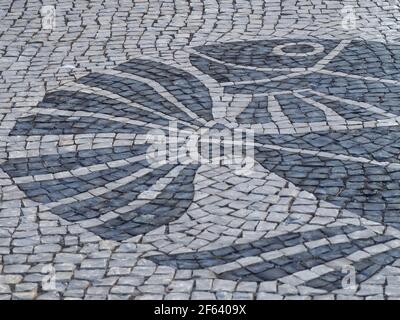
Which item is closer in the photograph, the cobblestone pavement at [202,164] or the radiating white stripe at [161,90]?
the cobblestone pavement at [202,164]

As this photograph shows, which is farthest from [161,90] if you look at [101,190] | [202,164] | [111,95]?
[101,190]

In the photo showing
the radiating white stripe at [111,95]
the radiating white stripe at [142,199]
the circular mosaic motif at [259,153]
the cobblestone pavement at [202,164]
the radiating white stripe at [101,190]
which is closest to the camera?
the cobblestone pavement at [202,164]

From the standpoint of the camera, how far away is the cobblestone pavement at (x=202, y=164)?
21.1ft

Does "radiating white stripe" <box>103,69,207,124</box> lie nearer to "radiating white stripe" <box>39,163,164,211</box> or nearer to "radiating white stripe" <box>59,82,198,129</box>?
"radiating white stripe" <box>59,82,198,129</box>

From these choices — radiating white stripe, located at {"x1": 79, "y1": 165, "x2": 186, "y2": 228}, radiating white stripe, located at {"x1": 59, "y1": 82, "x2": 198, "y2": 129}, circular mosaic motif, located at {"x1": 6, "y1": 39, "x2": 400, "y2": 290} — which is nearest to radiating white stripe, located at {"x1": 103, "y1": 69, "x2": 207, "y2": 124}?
circular mosaic motif, located at {"x1": 6, "y1": 39, "x2": 400, "y2": 290}

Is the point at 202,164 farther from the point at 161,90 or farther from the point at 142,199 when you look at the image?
the point at 161,90

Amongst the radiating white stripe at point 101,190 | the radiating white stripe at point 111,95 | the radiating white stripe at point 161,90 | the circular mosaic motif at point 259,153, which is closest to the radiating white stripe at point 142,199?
the circular mosaic motif at point 259,153

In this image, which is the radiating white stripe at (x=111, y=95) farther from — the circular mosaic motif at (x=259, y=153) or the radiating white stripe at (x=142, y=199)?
the radiating white stripe at (x=142, y=199)

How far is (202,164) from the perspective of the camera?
7.86 metres

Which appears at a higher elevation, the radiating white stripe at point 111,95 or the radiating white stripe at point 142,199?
the radiating white stripe at point 111,95

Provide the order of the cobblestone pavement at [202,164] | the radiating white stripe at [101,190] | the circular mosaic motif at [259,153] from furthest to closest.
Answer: the radiating white stripe at [101,190], the circular mosaic motif at [259,153], the cobblestone pavement at [202,164]

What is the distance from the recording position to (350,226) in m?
6.88

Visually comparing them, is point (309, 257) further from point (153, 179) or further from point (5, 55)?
point (5, 55)

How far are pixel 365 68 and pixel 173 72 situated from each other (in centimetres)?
210
